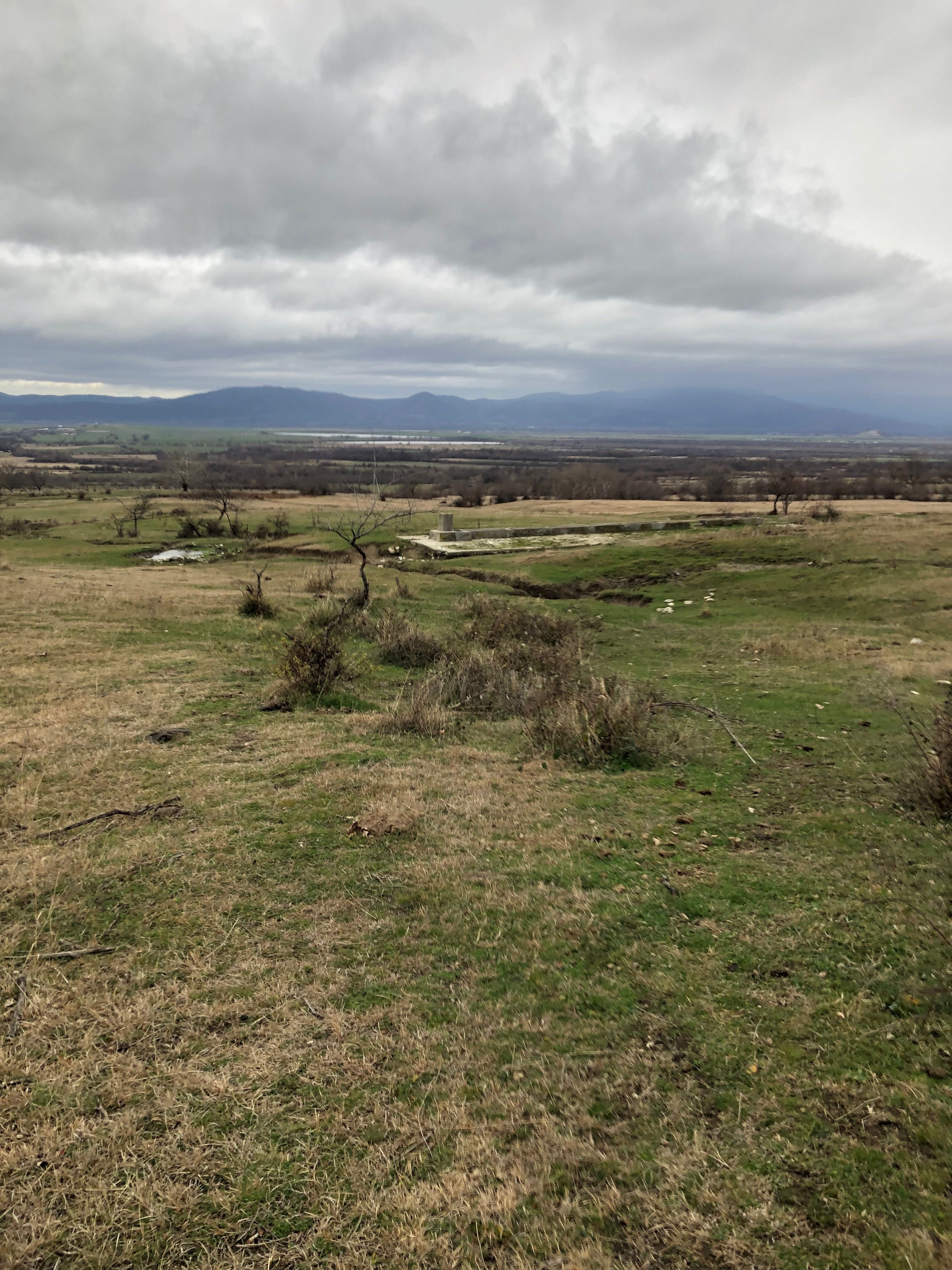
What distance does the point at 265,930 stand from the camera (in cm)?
511

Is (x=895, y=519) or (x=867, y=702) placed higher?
Answer: (x=895, y=519)

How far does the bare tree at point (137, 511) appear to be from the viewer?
4328cm

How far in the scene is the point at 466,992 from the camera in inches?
177

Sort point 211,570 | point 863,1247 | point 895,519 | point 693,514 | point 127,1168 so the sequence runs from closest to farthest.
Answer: point 863,1247 → point 127,1168 → point 211,570 → point 895,519 → point 693,514

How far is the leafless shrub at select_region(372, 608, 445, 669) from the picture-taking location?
13656mm

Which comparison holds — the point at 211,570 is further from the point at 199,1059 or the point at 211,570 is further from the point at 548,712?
the point at 199,1059

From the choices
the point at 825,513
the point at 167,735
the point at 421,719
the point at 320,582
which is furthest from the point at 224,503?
the point at 421,719

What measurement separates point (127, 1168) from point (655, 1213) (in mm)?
2418

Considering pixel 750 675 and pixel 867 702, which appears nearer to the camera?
pixel 867 702

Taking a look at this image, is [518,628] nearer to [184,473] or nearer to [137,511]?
[137,511]

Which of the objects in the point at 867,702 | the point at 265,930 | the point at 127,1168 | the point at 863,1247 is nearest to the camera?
the point at 863,1247

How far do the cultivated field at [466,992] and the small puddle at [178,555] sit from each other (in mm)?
25808

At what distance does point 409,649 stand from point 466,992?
9.59 m

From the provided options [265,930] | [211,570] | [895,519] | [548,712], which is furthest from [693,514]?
[265,930]
